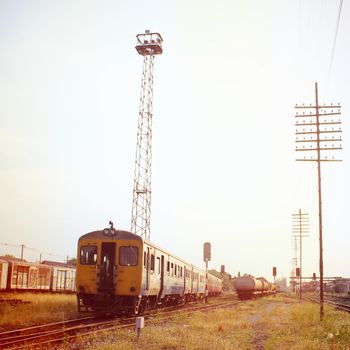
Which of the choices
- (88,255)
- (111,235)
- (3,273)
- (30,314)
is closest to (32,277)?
(3,273)

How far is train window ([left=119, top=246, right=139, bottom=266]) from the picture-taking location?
17766 mm

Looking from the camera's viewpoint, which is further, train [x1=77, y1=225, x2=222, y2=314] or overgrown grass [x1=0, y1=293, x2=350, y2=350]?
train [x1=77, y1=225, x2=222, y2=314]

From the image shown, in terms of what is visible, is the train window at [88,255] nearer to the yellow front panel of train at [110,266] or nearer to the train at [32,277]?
the yellow front panel of train at [110,266]

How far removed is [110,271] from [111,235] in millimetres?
1470

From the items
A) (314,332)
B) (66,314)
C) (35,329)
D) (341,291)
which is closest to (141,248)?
(66,314)

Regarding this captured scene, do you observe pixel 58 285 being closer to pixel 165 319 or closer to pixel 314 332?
pixel 165 319

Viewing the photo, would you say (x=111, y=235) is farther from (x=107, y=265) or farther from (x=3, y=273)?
(x=3, y=273)

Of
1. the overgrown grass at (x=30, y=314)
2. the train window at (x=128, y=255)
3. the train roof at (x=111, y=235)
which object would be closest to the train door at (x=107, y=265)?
the train roof at (x=111, y=235)

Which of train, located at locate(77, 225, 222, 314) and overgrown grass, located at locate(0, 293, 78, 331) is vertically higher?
train, located at locate(77, 225, 222, 314)

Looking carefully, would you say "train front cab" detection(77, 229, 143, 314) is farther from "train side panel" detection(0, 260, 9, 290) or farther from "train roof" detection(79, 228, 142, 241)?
"train side panel" detection(0, 260, 9, 290)

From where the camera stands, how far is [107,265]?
18.2 metres

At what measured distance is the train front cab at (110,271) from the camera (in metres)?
17.5

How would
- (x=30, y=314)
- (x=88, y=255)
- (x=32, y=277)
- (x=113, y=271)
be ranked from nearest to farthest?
(x=30, y=314)
(x=113, y=271)
(x=88, y=255)
(x=32, y=277)

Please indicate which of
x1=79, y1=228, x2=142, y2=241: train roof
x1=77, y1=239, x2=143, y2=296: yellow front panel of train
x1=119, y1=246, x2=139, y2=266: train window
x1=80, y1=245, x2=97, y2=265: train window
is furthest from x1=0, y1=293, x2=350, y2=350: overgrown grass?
x1=79, y1=228, x2=142, y2=241: train roof
